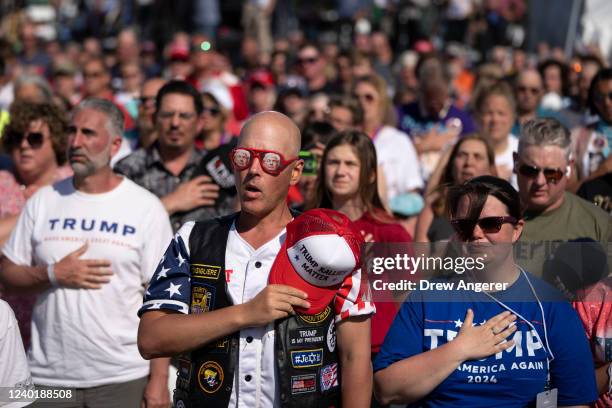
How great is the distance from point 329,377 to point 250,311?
0.43 meters

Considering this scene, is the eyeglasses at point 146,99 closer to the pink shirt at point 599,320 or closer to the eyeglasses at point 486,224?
the eyeglasses at point 486,224

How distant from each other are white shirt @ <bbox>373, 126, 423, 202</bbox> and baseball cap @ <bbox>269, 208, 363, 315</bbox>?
4023 millimetres

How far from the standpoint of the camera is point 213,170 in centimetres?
628

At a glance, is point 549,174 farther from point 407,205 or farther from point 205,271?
point 205,271

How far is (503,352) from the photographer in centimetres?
378

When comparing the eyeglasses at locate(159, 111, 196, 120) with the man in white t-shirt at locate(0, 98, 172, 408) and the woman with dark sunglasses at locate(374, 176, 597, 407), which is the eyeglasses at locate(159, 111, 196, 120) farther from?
the woman with dark sunglasses at locate(374, 176, 597, 407)

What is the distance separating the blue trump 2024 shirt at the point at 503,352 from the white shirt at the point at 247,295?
0.94 feet

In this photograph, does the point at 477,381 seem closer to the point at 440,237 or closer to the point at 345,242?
the point at 345,242

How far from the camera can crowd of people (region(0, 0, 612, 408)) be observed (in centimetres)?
356

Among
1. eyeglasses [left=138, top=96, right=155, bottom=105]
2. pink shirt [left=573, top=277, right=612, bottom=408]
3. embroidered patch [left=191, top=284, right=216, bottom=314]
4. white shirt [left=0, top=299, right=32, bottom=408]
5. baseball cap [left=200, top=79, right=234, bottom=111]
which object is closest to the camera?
embroidered patch [left=191, top=284, right=216, bottom=314]

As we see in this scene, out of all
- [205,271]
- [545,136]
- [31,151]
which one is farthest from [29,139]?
A: [545,136]

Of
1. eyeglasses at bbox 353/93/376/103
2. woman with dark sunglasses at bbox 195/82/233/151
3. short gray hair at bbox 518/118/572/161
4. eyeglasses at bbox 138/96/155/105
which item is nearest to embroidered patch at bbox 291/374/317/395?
short gray hair at bbox 518/118/572/161

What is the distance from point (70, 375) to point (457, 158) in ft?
9.91

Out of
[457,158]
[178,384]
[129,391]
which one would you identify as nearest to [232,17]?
[457,158]
